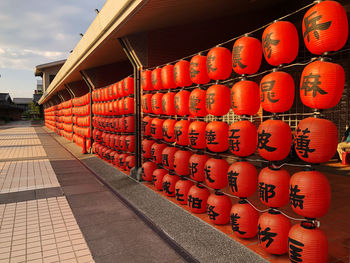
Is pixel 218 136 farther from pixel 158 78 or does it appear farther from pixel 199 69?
pixel 158 78

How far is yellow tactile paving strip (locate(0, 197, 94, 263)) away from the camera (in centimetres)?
328

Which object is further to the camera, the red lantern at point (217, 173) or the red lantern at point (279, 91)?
the red lantern at point (217, 173)

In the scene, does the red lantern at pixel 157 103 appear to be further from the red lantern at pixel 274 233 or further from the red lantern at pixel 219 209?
the red lantern at pixel 274 233

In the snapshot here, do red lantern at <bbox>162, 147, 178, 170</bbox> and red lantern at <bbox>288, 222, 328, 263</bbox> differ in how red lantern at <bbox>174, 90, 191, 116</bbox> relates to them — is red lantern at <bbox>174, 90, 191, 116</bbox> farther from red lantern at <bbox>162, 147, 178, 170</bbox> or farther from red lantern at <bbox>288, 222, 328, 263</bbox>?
red lantern at <bbox>288, 222, 328, 263</bbox>

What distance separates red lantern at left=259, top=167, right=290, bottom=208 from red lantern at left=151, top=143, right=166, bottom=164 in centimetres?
324

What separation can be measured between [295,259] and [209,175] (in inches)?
68.0

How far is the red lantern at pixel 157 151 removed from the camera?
5969 mm

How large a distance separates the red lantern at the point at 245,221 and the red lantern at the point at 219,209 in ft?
1.29

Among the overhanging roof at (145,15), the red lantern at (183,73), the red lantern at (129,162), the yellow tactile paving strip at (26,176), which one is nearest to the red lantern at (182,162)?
the red lantern at (183,73)

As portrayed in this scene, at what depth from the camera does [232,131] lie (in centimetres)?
353

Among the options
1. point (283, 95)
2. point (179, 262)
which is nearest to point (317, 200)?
point (283, 95)

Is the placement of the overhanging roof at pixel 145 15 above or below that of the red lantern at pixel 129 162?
above

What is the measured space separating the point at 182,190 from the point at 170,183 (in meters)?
0.50

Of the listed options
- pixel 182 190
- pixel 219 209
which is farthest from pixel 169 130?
pixel 219 209
